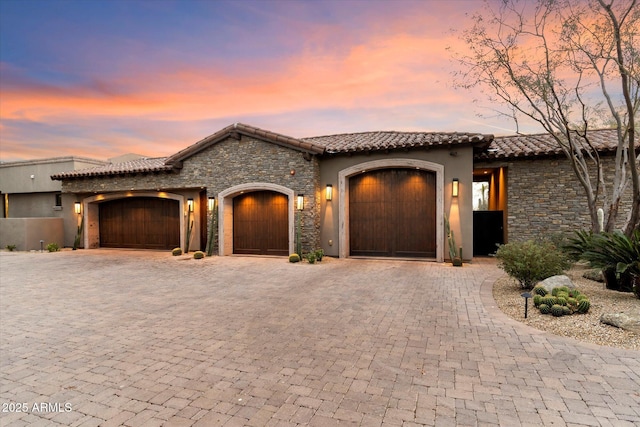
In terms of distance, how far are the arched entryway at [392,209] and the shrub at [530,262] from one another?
4.36 m

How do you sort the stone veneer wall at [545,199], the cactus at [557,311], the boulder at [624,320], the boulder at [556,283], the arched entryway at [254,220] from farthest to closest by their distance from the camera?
1. the arched entryway at [254,220]
2. the stone veneer wall at [545,199]
3. the boulder at [556,283]
4. the cactus at [557,311]
5. the boulder at [624,320]

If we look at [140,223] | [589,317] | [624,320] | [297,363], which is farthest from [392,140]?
[140,223]

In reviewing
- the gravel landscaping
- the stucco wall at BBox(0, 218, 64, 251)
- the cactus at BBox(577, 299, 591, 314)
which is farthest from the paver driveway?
the stucco wall at BBox(0, 218, 64, 251)

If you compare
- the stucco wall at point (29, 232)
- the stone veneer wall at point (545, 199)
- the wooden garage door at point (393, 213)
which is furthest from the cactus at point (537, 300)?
the stucco wall at point (29, 232)

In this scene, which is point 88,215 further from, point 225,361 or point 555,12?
point 555,12

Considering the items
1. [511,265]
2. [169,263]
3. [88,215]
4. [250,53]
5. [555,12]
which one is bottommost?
[169,263]

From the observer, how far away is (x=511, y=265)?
23.3ft

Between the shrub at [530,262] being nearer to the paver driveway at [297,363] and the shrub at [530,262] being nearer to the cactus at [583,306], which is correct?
the paver driveway at [297,363]

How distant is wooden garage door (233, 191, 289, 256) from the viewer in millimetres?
13734

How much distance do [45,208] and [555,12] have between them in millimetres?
26013

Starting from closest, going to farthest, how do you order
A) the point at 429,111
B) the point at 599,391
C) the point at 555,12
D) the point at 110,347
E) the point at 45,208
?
the point at 599,391 → the point at 110,347 → the point at 555,12 → the point at 429,111 → the point at 45,208

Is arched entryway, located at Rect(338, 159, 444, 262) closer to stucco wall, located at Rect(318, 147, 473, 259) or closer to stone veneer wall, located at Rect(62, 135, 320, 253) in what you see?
stucco wall, located at Rect(318, 147, 473, 259)

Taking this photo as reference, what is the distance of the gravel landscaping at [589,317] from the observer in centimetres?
440

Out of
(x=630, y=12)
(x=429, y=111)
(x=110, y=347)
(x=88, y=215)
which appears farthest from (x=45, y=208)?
Answer: (x=630, y=12)
